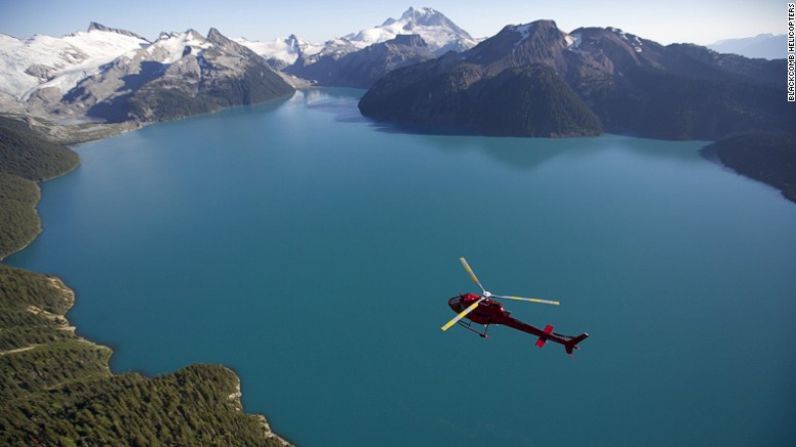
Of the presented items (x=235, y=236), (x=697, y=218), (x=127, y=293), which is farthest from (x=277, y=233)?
(x=697, y=218)

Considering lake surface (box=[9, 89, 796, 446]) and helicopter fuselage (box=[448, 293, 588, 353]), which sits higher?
helicopter fuselage (box=[448, 293, 588, 353])

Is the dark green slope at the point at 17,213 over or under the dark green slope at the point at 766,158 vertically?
under

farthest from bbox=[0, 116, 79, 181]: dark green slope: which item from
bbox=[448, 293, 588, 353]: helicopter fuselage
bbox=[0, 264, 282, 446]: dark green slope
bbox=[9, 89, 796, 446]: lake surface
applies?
bbox=[448, 293, 588, 353]: helicopter fuselage

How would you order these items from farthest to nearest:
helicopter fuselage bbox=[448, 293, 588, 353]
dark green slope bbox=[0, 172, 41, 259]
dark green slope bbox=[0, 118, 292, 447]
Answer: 1. dark green slope bbox=[0, 172, 41, 259]
2. dark green slope bbox=[0, 118, 292, 447]
3. helicopter fuselage bbox=[448, 293, 588, 353]

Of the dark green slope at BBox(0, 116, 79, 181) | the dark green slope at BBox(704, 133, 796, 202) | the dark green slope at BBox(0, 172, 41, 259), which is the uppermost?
the dark green slope at BBox(704, 133, 796, 202)

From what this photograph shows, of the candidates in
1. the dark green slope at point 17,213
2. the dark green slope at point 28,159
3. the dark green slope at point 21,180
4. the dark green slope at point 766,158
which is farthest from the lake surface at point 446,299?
the dark green slope at point 28,159

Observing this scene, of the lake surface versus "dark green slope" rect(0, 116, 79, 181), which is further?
"dark green slope" rect(0, 116, 79, 181)

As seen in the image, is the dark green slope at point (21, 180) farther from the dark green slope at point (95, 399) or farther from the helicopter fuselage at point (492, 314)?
the helicopter fuselage at point (492, 314)

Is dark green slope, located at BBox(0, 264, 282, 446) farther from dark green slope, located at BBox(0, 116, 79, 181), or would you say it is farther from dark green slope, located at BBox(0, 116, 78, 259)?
dark green slope, located at BBox(0, 116, 79, 181)
